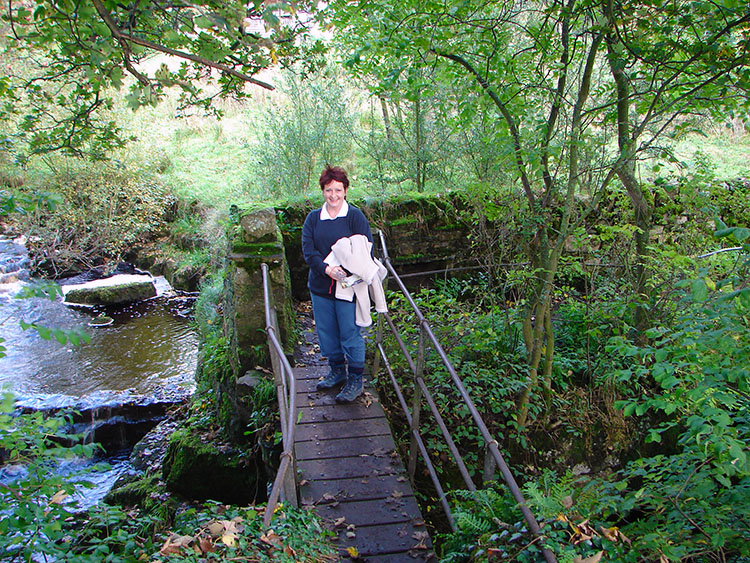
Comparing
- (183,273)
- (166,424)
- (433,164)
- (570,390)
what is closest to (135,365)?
(166,424)

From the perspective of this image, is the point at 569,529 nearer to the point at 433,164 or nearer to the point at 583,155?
the point at 583,155

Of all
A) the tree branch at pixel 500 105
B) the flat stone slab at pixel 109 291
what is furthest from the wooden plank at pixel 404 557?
the flat stone slab at pixel 109 291

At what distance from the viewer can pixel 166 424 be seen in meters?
6.89

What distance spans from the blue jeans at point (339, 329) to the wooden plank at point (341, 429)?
455 mm

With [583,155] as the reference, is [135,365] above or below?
below

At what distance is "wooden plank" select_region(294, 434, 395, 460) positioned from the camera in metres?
3.87

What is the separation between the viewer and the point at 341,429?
415 cm

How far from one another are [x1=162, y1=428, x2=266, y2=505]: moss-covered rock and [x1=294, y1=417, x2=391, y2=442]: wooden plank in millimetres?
1001

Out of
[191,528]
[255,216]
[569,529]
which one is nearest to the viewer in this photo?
[569,529]

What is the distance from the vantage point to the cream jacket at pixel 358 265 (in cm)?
412

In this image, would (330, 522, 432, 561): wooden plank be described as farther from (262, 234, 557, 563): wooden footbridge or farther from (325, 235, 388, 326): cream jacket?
(325, 235, 388, 326): cream jacket

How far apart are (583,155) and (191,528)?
16.4 ft

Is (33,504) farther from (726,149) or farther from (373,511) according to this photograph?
(726,149)

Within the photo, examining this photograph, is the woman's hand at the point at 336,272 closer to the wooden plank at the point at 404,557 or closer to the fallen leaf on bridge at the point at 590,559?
the wooden plank at the point at 404,557
